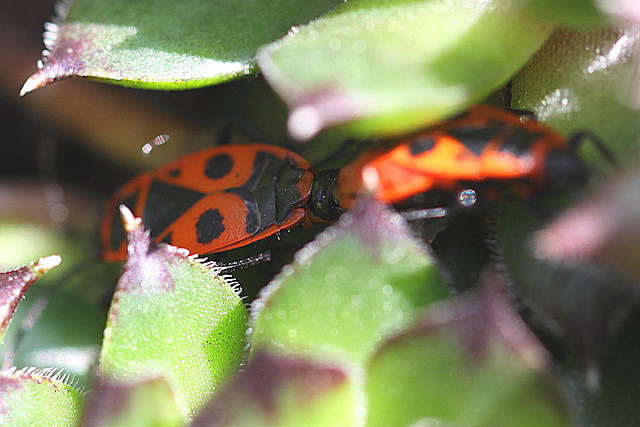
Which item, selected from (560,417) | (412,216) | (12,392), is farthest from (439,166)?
(12,392)

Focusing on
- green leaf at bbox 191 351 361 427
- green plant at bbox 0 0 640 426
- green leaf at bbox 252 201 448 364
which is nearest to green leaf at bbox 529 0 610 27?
green plant at bbox 0 0 640 426

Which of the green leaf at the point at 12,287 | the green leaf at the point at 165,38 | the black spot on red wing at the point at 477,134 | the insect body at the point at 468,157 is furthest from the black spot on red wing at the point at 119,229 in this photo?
the black spot on red wing at the point at 477,134

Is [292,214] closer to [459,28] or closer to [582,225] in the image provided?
[459,28]

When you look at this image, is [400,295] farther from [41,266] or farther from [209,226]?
[209,226]

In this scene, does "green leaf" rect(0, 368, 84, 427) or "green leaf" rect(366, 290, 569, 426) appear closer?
"green leaf" rect(366, 290, 569, 426)

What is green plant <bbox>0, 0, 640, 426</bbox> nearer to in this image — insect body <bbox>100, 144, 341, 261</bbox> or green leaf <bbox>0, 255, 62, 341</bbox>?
green leaf <bbox>0, 255, 62, 341</bbox>

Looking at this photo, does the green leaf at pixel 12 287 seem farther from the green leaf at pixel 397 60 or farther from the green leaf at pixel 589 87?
the green leaf at pixel 589 87
